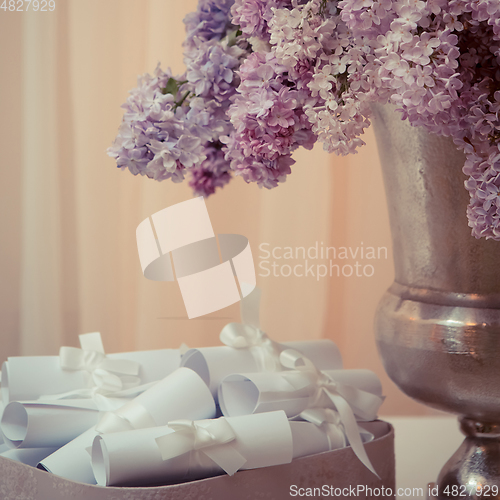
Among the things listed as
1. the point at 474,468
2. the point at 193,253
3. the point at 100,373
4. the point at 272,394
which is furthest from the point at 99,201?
the point at 474,468

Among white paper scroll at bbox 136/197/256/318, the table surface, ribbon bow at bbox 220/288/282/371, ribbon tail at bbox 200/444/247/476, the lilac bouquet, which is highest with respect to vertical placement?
the lilac bouquet

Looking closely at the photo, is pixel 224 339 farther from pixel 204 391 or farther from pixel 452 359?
pixel 452 359

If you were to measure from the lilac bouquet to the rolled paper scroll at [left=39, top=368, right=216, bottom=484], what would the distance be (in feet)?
0.56

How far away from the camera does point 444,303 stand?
1.38 ft

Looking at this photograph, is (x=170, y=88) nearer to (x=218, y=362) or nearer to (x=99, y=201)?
(x=218, y=362)

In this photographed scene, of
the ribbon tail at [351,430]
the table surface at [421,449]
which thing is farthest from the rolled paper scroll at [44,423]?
the table surface at [421,449]

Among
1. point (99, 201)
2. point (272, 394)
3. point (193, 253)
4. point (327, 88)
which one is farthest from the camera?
point (99, 201)

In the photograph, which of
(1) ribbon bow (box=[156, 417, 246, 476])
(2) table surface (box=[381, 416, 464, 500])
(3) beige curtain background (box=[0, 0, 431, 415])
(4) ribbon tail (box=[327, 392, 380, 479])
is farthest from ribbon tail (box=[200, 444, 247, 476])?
(3) beige curtain background (box=[0, 0, 431, 415])

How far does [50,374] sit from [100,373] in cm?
5

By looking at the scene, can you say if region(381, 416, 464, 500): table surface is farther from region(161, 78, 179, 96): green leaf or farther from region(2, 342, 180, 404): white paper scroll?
region(161, 78, 179, 96): green leaf

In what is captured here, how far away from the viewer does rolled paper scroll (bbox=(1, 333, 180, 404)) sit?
1.62ft

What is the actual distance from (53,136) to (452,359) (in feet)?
2.95

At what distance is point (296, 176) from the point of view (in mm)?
1134

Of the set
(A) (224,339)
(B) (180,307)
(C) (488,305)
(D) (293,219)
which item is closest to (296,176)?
(D) (293,219)
